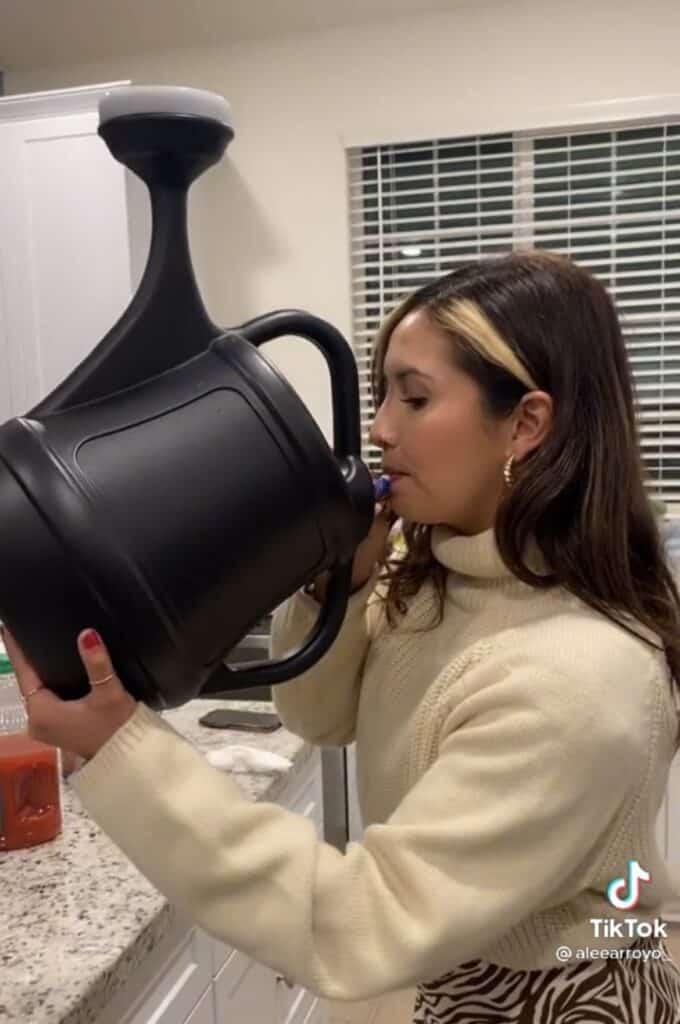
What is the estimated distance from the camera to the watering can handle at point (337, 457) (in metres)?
0.71

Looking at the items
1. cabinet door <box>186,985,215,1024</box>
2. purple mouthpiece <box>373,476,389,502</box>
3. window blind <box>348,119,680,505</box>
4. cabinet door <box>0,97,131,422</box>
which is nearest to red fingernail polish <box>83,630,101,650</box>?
purple mouthpiece <box>373,476,389,502</box>

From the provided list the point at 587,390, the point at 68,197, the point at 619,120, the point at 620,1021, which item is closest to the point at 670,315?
the point at 619,120

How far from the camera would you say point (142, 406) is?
2.14ft

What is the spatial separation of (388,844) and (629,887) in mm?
265

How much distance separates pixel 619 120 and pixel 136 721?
2.54 m

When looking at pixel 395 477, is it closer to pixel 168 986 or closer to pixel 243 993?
pixel 168 986

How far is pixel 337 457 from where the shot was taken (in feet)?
2.42

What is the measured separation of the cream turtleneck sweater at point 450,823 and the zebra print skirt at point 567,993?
0.10 meters

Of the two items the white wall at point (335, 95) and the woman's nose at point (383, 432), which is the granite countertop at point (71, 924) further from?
the white wall at point (335, 95)

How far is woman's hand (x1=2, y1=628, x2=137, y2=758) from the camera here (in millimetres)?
643

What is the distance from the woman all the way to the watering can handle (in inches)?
3.0

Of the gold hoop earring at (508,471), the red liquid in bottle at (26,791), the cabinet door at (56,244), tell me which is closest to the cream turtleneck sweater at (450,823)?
the gold hoop earring at (508,471)

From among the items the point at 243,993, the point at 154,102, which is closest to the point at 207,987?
the point at 243,993

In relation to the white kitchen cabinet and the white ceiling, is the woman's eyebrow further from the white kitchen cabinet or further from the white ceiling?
the white ceiling
